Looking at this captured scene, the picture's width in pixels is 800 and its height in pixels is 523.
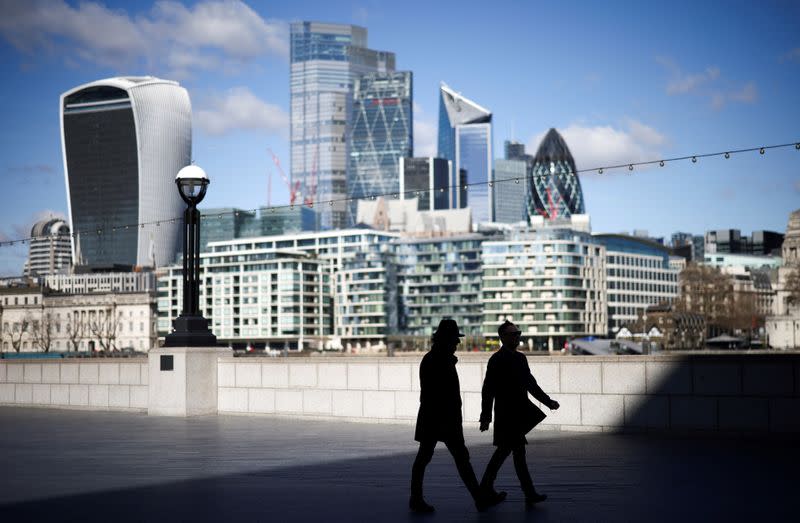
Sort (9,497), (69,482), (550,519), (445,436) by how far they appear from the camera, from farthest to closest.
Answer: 1. (69,482)
2. (9,497)
3. (445,436)
4. (550,519)

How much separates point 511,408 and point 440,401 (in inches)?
39.2

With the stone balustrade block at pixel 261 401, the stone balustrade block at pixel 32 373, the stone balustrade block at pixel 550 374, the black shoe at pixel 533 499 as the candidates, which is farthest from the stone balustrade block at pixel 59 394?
the black shoe at pixel 533 499

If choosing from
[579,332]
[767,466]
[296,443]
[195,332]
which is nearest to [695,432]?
[767,466]

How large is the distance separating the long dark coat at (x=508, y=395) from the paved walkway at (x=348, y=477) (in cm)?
86

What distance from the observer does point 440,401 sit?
1173cm

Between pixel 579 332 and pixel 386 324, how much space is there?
38697 millimetres

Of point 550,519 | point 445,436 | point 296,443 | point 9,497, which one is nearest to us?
point 550,519

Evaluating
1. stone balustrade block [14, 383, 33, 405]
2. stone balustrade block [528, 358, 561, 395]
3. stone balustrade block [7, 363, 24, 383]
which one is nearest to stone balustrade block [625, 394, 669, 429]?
stone balustrade block [528, 358, 561, 395]

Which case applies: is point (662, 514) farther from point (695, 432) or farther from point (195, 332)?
point (195, 332)

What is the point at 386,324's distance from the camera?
19900 cm

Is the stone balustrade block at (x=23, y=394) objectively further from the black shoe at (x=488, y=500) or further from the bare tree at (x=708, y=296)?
the bare tree at (x=708, y=296)

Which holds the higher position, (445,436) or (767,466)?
(445,436)

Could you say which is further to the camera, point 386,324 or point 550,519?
point 386,324

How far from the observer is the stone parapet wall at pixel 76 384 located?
30.2 m
